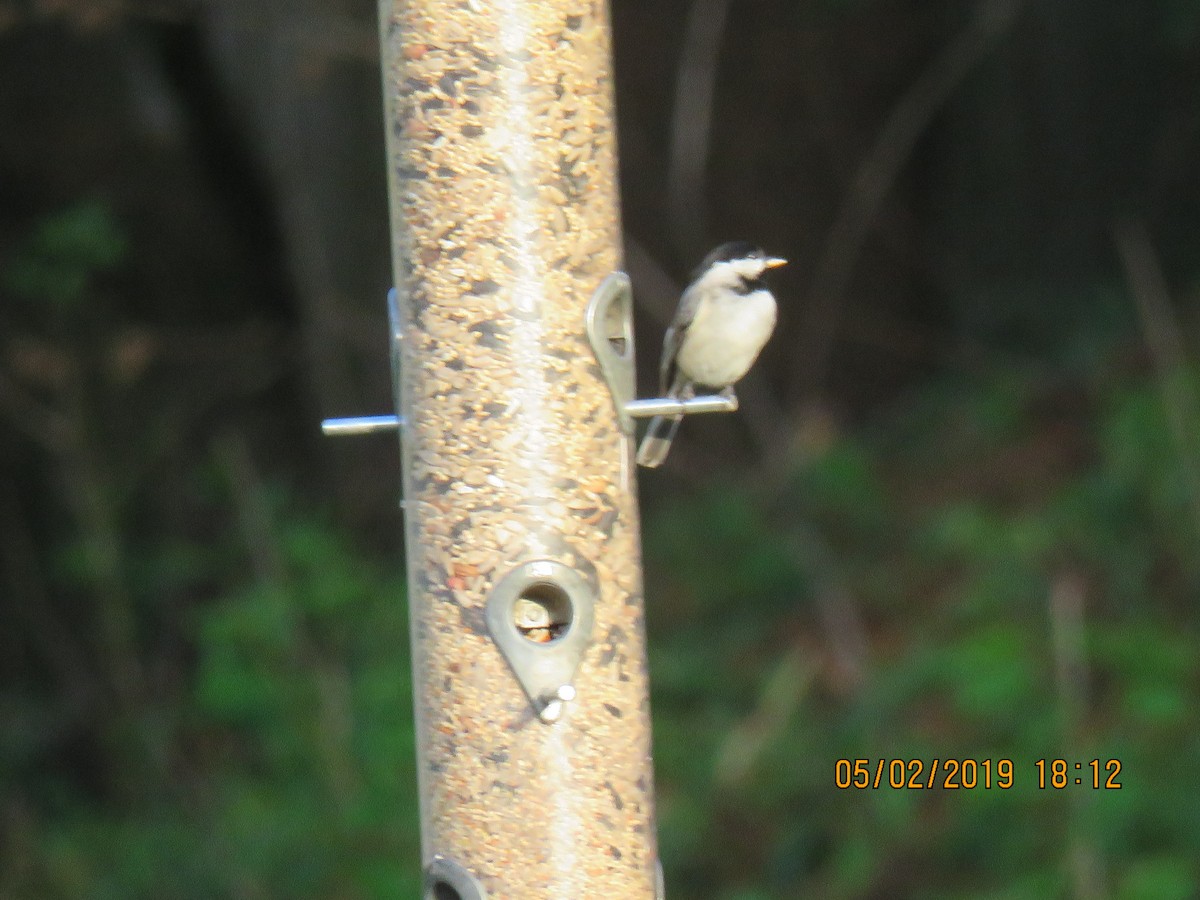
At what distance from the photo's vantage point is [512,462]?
3.08 m

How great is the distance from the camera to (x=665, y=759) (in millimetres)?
6805

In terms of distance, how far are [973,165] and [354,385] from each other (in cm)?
382

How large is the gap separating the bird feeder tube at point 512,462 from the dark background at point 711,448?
8.50 ft

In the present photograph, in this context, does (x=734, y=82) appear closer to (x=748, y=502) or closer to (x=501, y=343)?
(x=748, y=502)

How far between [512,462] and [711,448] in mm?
6385

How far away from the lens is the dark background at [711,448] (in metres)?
6.25

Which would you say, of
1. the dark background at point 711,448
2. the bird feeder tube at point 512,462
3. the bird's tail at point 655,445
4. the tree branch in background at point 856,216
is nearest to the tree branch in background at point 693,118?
the dark background at point 711,448

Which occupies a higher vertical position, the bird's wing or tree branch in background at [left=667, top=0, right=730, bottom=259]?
tree branch in background at [left=667, top=0, right=730, bottom=259]

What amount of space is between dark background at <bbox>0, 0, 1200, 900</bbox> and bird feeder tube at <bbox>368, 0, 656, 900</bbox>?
8.50ft

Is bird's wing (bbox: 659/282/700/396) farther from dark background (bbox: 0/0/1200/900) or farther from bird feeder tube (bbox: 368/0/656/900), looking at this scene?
dark background (bbox: 0/0/1200/900)

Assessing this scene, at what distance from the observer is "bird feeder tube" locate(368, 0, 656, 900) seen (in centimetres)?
299

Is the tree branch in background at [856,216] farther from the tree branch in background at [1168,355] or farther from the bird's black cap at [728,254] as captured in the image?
the bird's black cap at [728,254]
